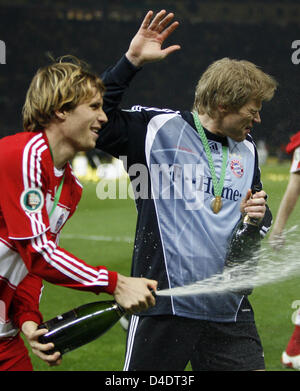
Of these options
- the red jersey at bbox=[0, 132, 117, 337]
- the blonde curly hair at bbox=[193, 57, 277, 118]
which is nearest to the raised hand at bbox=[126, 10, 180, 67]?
the blonde curly hair at bbox=[193, 57, 277, 118]

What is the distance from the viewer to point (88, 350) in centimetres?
451

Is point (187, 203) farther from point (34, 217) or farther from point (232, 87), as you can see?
point (34, 217)

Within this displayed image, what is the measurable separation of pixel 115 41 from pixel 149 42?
23.2 meters

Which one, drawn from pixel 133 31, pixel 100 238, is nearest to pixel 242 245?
pixel 100 238

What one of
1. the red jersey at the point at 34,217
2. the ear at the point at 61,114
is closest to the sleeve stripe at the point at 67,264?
the red jersey at the point at 34,217

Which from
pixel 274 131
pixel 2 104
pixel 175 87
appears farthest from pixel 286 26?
pixel 274 131

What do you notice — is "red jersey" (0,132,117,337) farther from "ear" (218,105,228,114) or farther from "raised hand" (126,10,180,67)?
"ear" (218,105,228,114)

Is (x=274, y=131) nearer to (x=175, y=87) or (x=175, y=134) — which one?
(x=175, y=134)

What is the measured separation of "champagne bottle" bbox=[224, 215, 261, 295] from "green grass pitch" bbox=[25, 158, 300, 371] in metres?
0.39

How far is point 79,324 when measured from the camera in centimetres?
219

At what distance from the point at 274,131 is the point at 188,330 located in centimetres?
196

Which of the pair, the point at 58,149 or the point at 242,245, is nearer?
the point at 58,149

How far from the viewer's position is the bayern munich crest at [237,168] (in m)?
2.71

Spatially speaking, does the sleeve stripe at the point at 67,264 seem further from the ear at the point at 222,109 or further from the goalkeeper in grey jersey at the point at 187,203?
the ear at the point at 222,109
